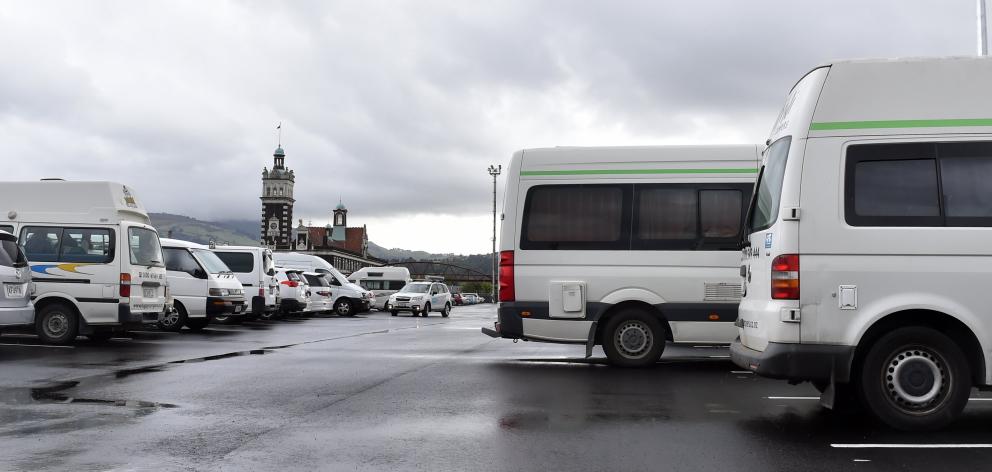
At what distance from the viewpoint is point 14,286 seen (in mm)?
12914

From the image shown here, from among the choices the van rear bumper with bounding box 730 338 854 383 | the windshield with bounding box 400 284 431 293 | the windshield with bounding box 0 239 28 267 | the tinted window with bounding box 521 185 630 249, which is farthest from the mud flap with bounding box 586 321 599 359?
the windshield with bounding box 400 284 431 293

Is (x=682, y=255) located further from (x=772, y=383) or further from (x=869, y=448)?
(x=869, y=448)

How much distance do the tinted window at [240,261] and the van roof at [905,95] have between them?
20.2m

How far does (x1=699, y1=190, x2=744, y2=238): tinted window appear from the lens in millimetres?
11570

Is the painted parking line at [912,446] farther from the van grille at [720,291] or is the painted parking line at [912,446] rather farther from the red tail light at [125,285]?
the red tail light at [125,285]

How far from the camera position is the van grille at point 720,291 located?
1140 centimetres

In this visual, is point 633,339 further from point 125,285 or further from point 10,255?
point 10,255

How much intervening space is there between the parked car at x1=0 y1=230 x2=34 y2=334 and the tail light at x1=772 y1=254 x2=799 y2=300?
11.1 metres

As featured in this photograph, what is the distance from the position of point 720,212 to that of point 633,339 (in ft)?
6.85

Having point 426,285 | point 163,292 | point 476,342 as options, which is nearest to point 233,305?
point 163,292

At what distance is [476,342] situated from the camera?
55.2ft

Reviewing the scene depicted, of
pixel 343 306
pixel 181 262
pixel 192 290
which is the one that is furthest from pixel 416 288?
pixel 192 290

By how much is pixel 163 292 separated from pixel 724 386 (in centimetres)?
1085

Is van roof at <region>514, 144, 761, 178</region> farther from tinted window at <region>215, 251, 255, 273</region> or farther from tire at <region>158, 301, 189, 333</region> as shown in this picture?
tinted window at <region>215, 251, 255, 273</region>
